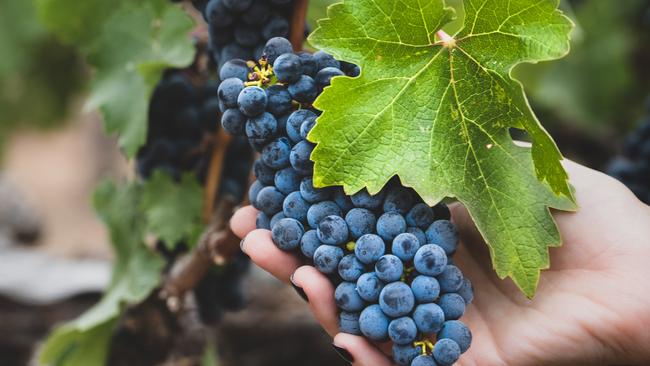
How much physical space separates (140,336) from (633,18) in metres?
2.09

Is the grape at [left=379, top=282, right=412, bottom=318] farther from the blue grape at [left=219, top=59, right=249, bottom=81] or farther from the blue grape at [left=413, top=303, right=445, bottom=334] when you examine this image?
the blue grape at [left=219, top=59, right=249, bottom=81]

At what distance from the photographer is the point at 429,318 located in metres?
0.77

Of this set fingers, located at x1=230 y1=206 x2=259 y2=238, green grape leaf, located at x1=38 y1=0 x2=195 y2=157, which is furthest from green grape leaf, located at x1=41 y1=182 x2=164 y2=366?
fingers, located at x1=230 y1=206 x2=259 y2=238

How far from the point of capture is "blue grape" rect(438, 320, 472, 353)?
30.9 inches

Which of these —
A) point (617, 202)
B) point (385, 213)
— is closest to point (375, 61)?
point (385, 213)

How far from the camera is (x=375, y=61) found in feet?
2.87

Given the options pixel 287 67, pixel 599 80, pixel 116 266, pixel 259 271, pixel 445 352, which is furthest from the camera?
pixel 599 80

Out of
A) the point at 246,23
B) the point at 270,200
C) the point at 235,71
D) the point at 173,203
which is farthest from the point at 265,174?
the point at 173,203

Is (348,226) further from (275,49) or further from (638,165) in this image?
(638,165)

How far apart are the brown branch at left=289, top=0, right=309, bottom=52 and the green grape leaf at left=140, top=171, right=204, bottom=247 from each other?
15.7 inches

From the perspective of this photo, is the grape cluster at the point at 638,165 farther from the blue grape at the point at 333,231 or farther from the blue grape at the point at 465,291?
the blue grape at the point at 333,231

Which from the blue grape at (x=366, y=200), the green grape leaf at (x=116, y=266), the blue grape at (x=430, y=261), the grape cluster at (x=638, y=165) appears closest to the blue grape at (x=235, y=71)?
the blue grape at (x=366, y=200)

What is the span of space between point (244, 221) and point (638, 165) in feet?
2.94

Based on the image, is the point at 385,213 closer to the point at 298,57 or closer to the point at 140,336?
the point at 298,57
